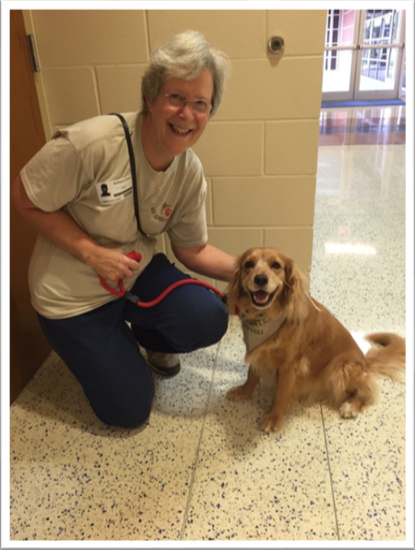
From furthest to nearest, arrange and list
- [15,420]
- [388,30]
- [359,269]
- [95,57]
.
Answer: [388,30] < [359,269] < [95,57] < [15,420]

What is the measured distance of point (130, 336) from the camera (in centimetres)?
153

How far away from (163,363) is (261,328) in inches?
20.9

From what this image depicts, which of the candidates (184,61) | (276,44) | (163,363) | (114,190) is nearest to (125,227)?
(114,190)

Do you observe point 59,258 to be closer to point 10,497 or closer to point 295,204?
point 10,497

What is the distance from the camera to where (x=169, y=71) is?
1.15 m

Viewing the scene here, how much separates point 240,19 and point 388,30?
30.0 feet

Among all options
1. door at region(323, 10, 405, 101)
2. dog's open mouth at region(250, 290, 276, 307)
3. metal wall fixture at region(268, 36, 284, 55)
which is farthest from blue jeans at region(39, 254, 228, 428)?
door at region(323, 10, 405, 101)

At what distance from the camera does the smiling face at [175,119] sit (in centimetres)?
117

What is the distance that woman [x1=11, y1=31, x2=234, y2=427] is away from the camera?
121 cm

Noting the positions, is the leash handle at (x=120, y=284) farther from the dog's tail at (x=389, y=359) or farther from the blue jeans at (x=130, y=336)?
the dog's tail at (x=389, y=359)

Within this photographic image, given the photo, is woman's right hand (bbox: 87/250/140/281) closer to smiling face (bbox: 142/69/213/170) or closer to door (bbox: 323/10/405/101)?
smiling face (bbox: 142/69/213/170)

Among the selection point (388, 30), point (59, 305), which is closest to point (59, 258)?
point (59, 305)

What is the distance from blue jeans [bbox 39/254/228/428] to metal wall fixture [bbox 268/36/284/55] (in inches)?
37.3

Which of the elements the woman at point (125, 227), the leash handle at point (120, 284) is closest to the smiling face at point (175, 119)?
the woman at point (125, 227)
